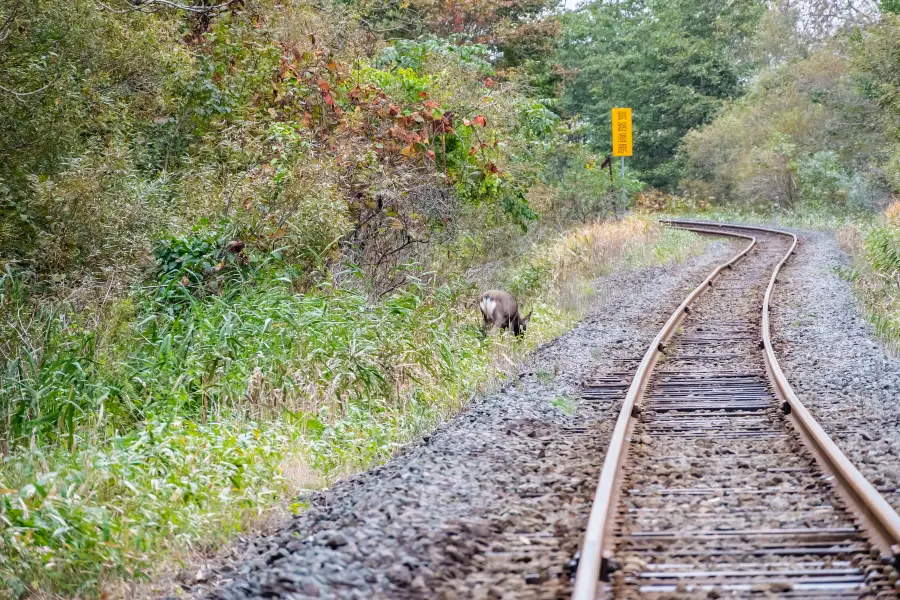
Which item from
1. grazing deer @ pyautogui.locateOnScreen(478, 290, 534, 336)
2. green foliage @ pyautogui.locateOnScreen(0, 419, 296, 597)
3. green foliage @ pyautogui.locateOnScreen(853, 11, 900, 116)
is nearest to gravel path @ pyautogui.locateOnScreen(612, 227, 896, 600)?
green foliage @ pyautogui.locateOnScreen(0, 419, 296, 597)

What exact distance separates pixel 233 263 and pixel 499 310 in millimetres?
3649

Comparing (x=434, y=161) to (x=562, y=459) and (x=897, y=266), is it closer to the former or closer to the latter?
(x=897, y=266)

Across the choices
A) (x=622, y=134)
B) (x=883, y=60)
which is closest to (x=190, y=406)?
(x=622, y=134)

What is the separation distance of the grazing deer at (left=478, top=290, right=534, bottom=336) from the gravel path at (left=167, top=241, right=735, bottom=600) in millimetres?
3465

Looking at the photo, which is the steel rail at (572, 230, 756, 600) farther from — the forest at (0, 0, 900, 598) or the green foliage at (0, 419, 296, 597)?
the green foliage at (0, 419, 296, 597)

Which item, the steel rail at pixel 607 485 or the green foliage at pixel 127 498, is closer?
the steel rail at pixel 607 485

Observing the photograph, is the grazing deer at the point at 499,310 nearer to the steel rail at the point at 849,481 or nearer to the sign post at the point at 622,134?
the steel rail at the point at 849,481

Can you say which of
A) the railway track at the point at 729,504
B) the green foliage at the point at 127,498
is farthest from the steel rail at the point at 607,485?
the green foliage at the point at 127,498

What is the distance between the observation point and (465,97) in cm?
1784

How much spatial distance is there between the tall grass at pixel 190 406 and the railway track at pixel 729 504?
2.12m

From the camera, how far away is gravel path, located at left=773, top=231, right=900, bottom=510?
6.59m

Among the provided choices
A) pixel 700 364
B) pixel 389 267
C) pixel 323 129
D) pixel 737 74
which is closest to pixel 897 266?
pixel 700 364

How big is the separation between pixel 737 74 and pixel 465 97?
41095mm

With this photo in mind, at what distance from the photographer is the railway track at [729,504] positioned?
4402 millimetres
